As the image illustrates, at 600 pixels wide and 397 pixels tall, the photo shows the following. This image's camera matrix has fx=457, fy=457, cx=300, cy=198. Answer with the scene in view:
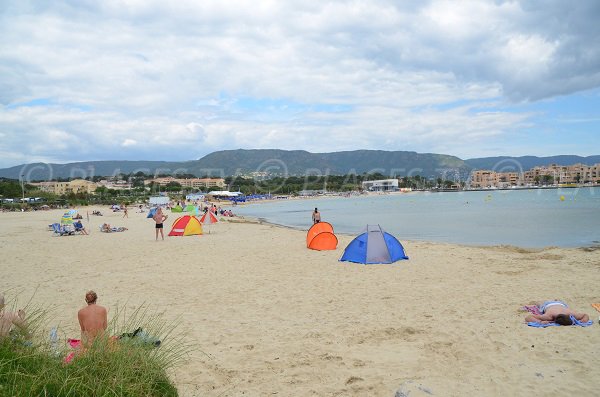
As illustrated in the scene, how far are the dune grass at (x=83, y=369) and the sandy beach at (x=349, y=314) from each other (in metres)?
1.14

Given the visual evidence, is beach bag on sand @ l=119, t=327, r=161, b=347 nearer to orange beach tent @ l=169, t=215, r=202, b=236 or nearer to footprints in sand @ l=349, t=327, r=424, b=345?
footprints in sand @ l=349, t=327, r=424, b=345

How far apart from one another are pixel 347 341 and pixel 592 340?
9.73 feet

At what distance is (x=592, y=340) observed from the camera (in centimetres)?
556

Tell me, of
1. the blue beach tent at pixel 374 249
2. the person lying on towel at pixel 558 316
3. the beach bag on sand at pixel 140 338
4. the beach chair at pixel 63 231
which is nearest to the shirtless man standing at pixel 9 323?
the beach bag on sand at pixel 140 338

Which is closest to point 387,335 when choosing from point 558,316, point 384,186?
point 558,316

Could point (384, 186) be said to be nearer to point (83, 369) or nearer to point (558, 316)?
point (558, 316)

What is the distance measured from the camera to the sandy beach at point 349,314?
4.68m

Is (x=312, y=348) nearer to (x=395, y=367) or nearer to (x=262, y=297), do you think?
(x=395, y=367)

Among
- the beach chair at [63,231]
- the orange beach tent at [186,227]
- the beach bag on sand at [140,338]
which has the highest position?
the beach bag on sand at [140,338]

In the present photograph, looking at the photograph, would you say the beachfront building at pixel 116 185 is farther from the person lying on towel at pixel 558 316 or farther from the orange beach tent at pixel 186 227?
the person lying on towel at pixel 558 316

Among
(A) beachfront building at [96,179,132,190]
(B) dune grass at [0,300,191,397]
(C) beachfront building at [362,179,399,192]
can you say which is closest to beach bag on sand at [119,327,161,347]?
(B) dune grass at [0,300,191,397]

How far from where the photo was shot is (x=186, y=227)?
67.4ft

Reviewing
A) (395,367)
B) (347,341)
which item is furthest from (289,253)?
(395,367)

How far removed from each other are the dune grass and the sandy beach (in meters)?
1.14
